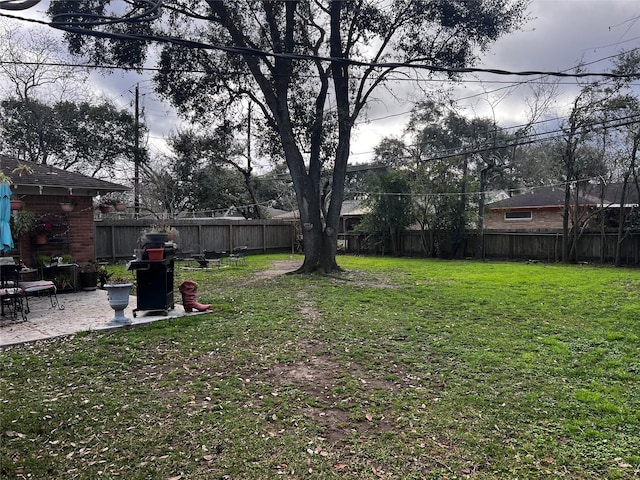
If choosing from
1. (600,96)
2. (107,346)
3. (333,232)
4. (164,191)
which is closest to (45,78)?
(164,191)

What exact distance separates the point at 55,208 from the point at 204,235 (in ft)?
27.9

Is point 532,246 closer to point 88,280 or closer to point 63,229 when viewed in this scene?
point 88,280

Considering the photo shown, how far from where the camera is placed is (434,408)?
324cm

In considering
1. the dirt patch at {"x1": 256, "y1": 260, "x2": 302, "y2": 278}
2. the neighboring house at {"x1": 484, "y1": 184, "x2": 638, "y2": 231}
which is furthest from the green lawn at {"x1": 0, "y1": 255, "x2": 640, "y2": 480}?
the neighboring house at {"x1": 484, "y1": 184, "x2": 638, "y2": 231}

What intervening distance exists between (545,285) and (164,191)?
18.9m

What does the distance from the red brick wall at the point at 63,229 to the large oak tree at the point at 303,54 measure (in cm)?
377

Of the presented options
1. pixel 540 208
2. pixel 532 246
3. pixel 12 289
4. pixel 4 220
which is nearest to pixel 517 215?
pixel 540 208

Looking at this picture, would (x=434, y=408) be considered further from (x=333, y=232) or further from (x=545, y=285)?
(x=333, y=232)

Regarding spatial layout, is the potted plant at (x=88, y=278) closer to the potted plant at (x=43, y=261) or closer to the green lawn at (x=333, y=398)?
the potted plant at (x=43, y=261)

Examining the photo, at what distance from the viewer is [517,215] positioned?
20828 mm

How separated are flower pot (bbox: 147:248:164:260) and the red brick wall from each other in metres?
4.02

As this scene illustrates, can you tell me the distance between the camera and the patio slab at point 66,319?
531 centimetres

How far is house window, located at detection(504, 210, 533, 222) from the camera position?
20375 mm

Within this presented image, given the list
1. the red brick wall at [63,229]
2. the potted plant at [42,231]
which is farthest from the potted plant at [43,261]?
the potted plant at [42,231]
